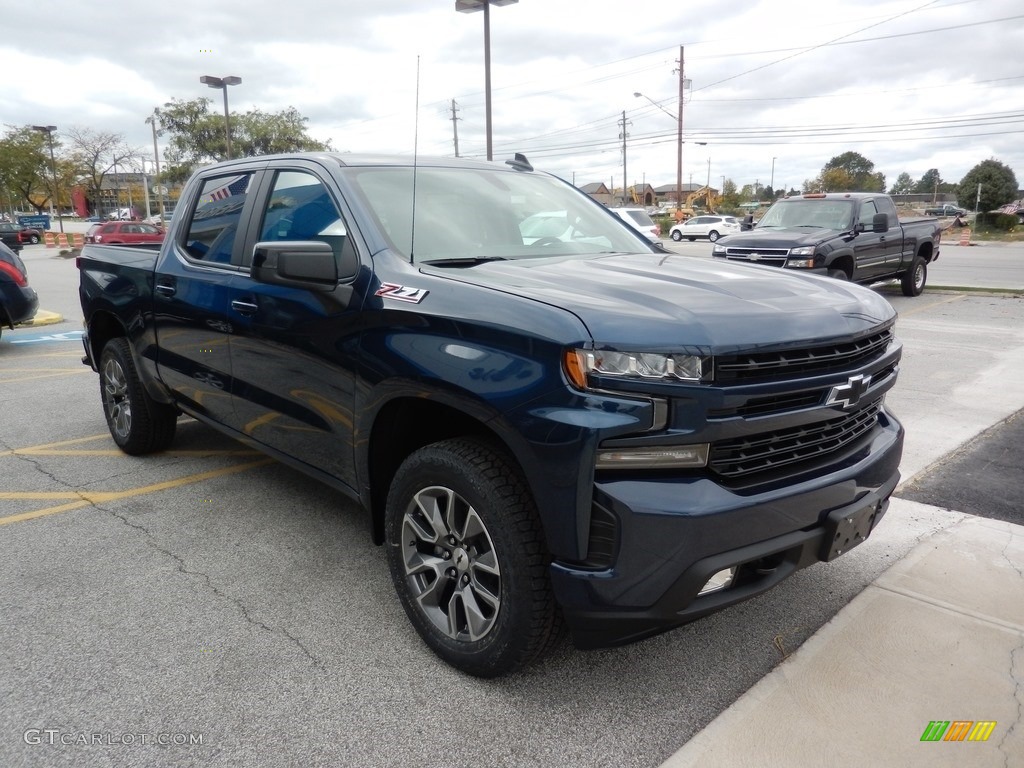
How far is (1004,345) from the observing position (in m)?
9.23

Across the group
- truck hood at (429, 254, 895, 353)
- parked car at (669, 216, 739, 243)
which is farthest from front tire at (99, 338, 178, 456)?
parked car at (669, 216, 739, 243)

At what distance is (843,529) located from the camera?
8.60 feet

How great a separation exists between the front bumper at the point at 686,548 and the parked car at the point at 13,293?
31.4 ft

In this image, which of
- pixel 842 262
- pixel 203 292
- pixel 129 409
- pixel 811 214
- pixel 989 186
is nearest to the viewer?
pixel 203 292

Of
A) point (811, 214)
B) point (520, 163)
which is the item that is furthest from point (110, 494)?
point (811, 214)

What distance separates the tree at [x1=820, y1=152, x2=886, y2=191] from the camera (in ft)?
316

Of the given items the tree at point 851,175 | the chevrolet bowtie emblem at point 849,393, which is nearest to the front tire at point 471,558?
the chevrolet bowtie emblem at point 849,393

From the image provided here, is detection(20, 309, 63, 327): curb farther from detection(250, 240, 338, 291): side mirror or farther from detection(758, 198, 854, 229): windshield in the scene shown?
detection(758, 198, 854, 229): windshield

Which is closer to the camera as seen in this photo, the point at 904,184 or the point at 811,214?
the point at 811,214

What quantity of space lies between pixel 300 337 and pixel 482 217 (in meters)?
0.97

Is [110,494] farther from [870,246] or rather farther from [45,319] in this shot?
[870,246]

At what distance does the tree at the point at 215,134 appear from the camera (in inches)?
2083

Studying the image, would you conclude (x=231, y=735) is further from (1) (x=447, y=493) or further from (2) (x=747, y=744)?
(2) (x=747, y=744)

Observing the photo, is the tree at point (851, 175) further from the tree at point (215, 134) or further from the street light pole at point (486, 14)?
the street light pole at point (486, 14)
